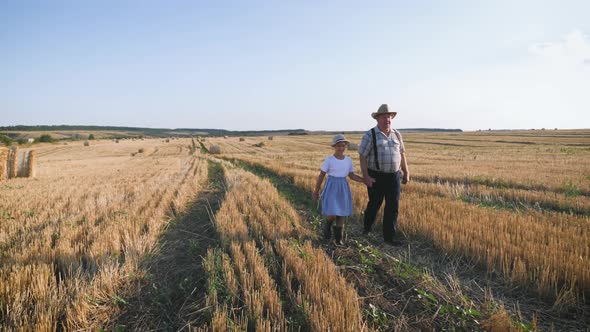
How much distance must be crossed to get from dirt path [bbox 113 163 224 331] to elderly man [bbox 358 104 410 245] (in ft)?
9.76

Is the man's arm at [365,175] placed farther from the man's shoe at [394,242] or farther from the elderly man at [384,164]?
the man's shoe at [394,242]

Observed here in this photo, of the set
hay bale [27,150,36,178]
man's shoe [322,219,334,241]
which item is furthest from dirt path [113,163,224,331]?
hay bale [27,150,36,178]

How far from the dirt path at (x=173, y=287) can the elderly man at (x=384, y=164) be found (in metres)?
2.97

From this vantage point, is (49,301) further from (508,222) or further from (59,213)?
(508,222)

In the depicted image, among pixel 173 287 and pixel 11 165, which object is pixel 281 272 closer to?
pixel 173 287

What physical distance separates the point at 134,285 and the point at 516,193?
9798 millimetres

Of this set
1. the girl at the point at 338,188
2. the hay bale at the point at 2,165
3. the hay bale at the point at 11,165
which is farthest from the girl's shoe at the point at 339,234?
the hay bale at the point at 11,165

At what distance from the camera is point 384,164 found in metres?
4.94

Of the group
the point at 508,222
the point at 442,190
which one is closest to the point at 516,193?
the point at 442,190

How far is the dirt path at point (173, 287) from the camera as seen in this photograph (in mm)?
2846

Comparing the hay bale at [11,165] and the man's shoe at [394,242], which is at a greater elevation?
the hay bale at [11,165]

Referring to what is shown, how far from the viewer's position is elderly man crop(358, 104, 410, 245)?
4934 mm

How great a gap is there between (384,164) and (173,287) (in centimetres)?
372

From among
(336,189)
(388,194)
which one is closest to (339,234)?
(336,189)
